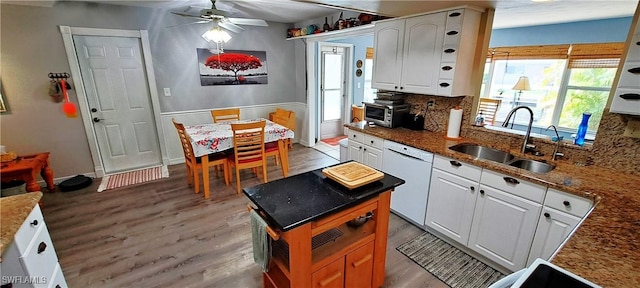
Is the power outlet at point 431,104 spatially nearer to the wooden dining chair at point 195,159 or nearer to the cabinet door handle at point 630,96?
the cabinet door handle at point 630,96

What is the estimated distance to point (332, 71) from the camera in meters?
5.56

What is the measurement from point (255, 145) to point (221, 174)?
99 centimetres

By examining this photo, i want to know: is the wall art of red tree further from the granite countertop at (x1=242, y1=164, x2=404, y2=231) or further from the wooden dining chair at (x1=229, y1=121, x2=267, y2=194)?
the granite countertop at (x1=242, y1=164, x2=404, y2=231)

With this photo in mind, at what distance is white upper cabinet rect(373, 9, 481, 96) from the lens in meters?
2.45

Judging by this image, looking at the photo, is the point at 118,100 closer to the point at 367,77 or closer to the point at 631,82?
the point at 367,77

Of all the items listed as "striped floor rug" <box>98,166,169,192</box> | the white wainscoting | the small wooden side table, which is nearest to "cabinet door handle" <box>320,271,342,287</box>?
"striped floor rug" <box>98,166,169,192</box>

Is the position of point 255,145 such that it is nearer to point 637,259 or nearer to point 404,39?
point 404,39

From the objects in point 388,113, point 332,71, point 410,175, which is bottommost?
point 410,175

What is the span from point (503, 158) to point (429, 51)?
→ 1219 mm

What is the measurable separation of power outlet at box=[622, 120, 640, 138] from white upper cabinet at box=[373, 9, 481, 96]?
1114mm

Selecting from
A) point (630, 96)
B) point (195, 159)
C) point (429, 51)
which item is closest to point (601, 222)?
point (630, 96)

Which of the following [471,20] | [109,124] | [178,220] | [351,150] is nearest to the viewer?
[471,20]

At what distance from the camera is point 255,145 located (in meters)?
3.40

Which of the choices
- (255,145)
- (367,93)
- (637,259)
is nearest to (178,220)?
(255,145)
